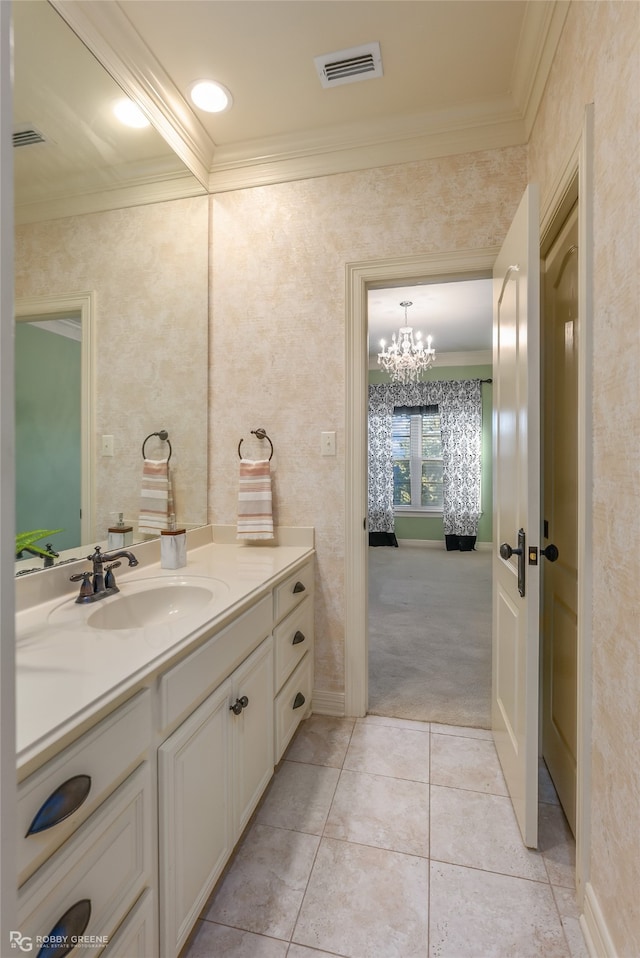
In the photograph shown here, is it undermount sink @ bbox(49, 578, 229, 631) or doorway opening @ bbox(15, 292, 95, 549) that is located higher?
doorway opening @ bbox(15, 292, 95, 549)

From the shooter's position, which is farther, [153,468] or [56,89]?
[153,468]

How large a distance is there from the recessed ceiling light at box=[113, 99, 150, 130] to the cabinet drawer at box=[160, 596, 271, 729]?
182cm

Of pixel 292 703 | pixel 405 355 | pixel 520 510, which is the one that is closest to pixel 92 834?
pixel 292 703

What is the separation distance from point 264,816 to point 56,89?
2441 mm

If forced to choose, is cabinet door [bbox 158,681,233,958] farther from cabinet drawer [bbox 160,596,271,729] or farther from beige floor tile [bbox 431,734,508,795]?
beige floor tile [bbox 431,734,508,795]

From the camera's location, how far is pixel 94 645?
3.30 ft

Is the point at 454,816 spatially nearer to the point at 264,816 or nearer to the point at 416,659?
the point at 264,816

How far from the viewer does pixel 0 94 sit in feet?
1.22

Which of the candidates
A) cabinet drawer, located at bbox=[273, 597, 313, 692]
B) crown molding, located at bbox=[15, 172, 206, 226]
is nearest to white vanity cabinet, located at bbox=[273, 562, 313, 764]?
cabinet drawer, located at bbox=[273, 597, 313, 692]

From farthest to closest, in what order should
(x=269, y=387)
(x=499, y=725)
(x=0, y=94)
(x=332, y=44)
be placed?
(x=269, y=387)
(x=499, y=725)
(x=332, y=44)
(x=0, y=94)

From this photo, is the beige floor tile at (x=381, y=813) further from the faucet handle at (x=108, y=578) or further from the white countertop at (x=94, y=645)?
the faucet handle at (x=108, y=578)

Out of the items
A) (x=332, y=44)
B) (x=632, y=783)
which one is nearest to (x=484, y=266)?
(x=332, y=44)

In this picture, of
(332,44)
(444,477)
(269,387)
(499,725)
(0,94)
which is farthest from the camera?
(444,477)

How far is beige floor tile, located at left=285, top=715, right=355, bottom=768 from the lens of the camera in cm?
186
